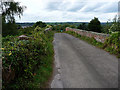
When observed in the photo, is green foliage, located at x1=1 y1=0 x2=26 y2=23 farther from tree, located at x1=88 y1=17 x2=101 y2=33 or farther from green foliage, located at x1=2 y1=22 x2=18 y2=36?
tree, located at x1=88 y1=17 x2=101 y2=33

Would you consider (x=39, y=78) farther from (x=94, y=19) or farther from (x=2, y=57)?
(x=94, y=19)

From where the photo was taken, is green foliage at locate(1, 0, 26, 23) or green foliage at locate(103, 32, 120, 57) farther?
green foliage at locate(1, 0, 26, 23)

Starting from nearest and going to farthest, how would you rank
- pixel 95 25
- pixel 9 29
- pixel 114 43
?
1. pixel 114 43
2. pixel 95 25
3. pixel 9 29

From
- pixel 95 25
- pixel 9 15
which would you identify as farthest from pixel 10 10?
pixel 95 25

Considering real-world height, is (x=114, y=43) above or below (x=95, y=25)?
below

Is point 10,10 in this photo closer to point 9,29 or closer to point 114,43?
point 9,29

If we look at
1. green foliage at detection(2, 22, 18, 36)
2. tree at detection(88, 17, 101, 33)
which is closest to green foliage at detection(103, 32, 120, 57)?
tree at detection(88, 17, 101, 33)

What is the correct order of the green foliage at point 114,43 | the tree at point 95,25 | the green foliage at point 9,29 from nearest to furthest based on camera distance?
1. the green foliage at point 114,43
2. the tree at point 95,25
3. the green foliage at point 9,29

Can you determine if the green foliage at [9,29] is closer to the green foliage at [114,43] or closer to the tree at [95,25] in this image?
the tree at [95,25]

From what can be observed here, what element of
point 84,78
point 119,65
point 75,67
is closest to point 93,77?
point 84,78

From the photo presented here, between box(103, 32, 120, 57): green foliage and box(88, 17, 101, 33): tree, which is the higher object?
box(88, 17, 101, 33): tree

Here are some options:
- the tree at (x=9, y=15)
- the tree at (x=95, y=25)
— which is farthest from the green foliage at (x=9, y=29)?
the tree at (x=95, y=25)

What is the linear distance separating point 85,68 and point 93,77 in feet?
2.42

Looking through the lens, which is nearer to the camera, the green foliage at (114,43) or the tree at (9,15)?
the green foliage at (114,43)
